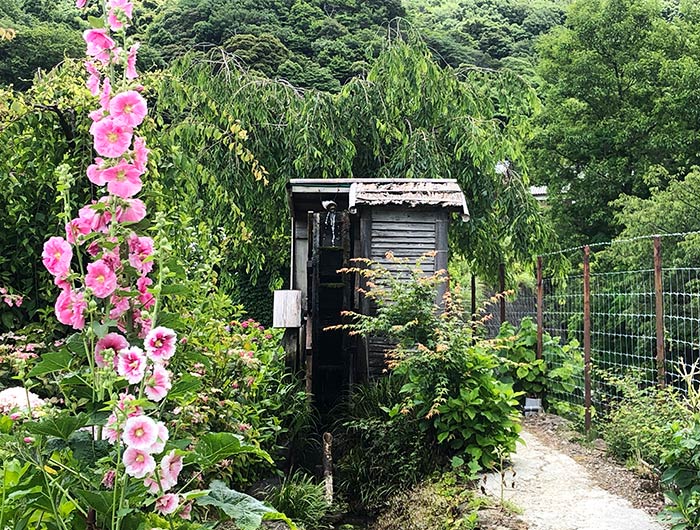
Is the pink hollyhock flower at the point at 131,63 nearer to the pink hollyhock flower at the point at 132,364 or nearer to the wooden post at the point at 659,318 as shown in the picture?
the pink hollyhock flower at the point at 132,364

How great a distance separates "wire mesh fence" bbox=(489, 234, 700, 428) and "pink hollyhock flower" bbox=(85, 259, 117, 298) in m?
3.73

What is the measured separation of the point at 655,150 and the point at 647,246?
18.9 ft

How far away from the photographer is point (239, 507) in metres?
1.78

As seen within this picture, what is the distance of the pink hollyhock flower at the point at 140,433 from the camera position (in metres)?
1.46

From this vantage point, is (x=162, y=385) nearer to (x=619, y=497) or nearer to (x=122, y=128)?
(x=122, y=128)

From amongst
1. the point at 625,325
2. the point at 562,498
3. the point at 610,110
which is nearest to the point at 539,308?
the point at 625,325

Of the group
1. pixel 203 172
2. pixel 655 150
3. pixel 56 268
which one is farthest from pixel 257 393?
pixel 655 150

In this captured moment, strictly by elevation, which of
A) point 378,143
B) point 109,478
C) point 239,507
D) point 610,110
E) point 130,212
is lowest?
point 239,507

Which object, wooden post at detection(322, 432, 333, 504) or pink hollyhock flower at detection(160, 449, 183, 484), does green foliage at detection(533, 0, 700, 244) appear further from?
pink hollyhock flower at detection(160, 449, 183, 484)

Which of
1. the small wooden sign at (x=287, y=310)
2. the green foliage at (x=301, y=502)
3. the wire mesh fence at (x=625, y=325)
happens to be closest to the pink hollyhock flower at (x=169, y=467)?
the green foliage at (x=301, y=502)

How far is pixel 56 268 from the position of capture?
1.65 metres

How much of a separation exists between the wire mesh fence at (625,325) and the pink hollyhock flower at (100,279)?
373cm

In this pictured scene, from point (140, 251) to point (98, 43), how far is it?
528mm

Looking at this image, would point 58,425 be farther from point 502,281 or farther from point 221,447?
point 502,281
